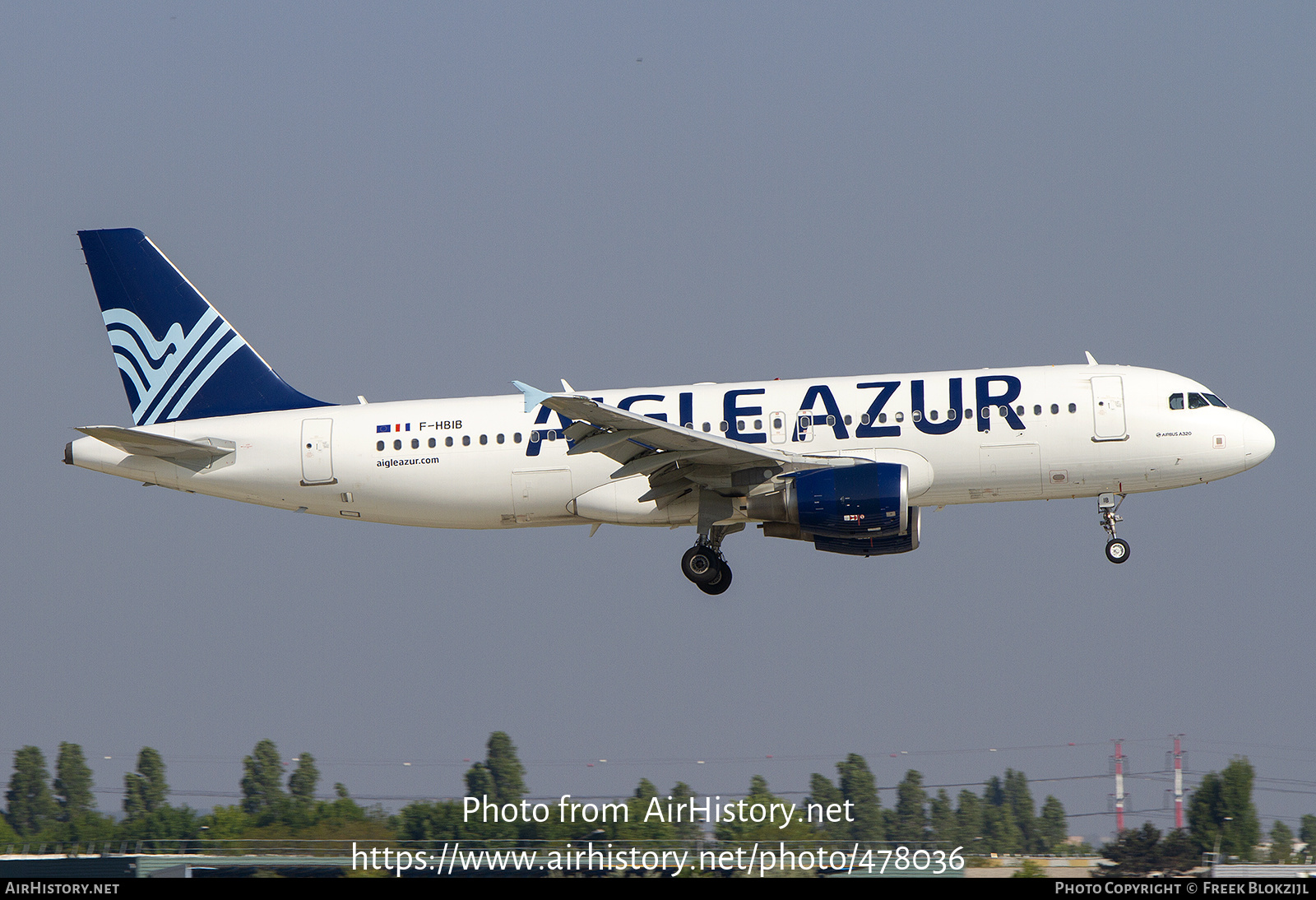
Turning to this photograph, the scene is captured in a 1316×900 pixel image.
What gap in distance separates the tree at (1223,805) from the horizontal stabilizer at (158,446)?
39765 mm

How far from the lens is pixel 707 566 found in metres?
31.5

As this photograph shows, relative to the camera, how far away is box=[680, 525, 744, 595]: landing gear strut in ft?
104

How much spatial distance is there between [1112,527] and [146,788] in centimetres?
5097

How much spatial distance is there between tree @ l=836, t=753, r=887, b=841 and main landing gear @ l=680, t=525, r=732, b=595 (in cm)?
2125

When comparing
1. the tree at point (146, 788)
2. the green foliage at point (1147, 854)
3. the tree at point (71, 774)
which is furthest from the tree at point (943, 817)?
the tree at point (71, 774)

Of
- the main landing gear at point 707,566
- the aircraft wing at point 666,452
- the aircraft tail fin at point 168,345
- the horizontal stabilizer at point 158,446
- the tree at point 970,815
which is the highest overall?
the aircraft tail fin at point 168,345

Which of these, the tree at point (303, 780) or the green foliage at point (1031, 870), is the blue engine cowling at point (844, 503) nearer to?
the green foliage at point (1031, 870)

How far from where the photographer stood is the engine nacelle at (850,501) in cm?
2825

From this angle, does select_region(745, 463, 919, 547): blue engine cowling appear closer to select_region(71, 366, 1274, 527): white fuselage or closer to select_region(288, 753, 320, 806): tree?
select_region(71, 366, 1274, 527): white fuselage

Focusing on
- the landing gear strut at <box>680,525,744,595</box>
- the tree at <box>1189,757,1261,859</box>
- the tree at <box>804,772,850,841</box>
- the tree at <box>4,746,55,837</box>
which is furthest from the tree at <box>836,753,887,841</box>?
the tree at <box>4,746,55,837</box>

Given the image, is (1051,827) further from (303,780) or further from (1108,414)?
(303,780)

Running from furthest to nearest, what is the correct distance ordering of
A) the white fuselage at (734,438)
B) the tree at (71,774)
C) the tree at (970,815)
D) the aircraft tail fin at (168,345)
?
the tree at (71,774) → the tree at (970,815) → the aircraft tail fin at (168,345) → the white fuselage at (734,438)
